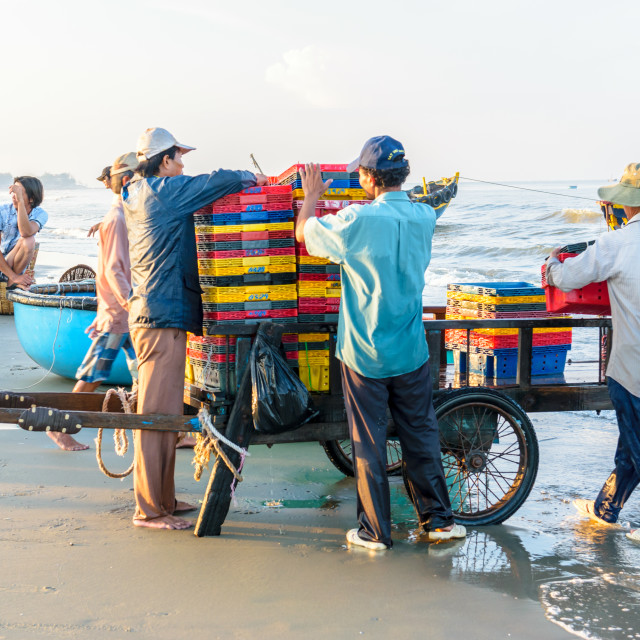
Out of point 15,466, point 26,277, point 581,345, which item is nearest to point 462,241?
point 581,345

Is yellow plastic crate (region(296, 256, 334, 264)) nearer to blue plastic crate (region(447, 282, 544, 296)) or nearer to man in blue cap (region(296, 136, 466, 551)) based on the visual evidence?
man in blue cap (region(296, 136, 466, 551))

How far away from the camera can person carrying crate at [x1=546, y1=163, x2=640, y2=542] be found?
4391 mm

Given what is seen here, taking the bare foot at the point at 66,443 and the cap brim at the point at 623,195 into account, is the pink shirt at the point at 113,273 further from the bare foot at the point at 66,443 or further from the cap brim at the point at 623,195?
the cap brim at the point at 623,195

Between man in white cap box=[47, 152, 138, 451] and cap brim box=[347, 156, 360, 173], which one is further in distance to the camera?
man in white cap box=[47, 152, 138, 451]

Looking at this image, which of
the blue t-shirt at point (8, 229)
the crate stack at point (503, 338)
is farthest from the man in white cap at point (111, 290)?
the blue t-shirt at point (8, 229)

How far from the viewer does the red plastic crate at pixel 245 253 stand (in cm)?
432

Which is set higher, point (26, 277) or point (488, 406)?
point (26, 277)

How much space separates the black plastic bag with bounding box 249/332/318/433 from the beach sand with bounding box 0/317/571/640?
0.67 meters

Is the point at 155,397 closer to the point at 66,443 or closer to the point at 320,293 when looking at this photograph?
the point at 320,293

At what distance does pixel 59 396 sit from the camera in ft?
15.1

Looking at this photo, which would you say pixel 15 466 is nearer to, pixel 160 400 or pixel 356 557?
pixel 160 400

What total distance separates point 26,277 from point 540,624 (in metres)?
6.34

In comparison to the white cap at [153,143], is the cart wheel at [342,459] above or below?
below

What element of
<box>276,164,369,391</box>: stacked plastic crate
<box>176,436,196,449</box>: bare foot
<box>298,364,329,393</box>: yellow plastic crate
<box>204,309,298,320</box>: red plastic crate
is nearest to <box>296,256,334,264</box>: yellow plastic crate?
<box>276,164,369,391</box>: stacked plastic crate
